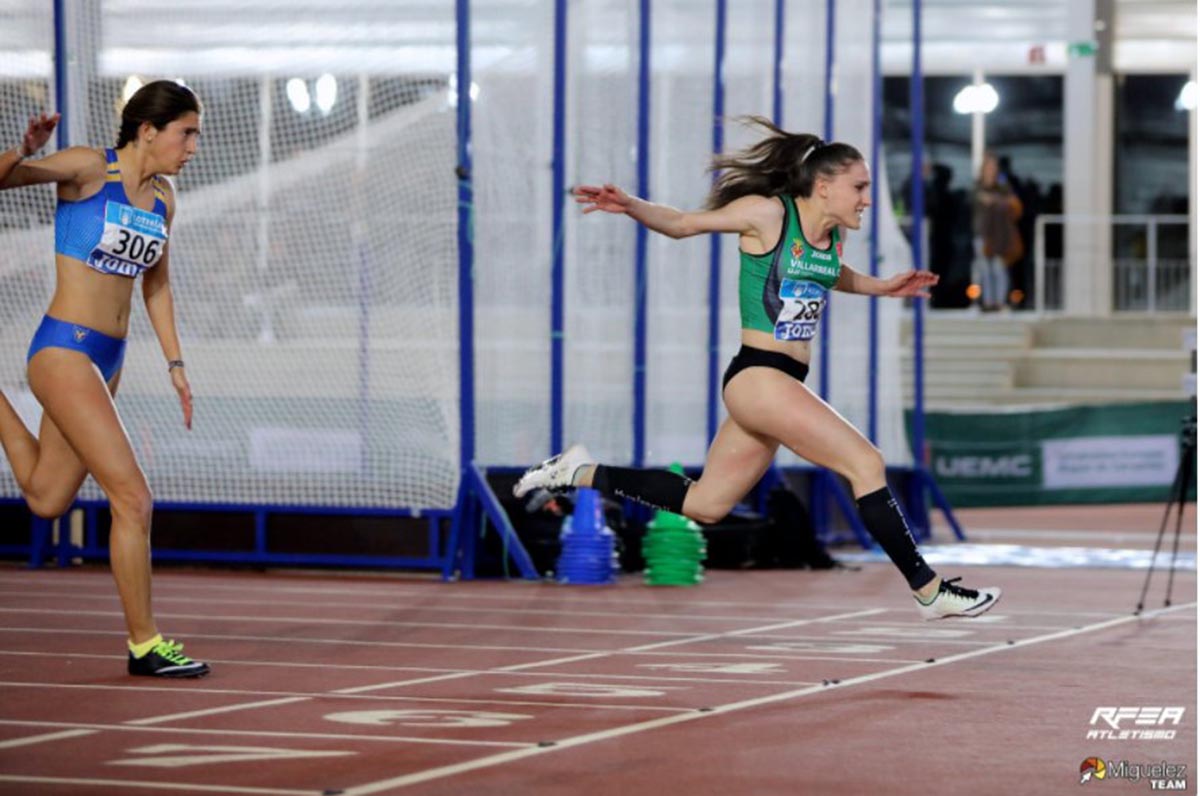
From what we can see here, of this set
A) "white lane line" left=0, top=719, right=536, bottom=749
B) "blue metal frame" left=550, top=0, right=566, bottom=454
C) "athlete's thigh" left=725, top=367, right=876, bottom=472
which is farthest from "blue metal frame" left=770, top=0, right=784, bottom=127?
"white lane line" left=0, top=719, right=536, bottom=749

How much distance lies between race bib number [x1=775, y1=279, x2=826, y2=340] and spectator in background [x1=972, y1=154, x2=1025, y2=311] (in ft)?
73.5

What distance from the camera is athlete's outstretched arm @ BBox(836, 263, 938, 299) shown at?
346 inches

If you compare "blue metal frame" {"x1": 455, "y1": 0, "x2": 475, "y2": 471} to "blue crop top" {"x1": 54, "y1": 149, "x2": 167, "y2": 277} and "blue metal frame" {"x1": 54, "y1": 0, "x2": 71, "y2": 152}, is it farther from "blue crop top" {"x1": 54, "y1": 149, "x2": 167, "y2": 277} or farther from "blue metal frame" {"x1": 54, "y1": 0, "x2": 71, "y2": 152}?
"blue crop top" {"x1": 54, "y1": 149, "x2": 167, "y2": 277}

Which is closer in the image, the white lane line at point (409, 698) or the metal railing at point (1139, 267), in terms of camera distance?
the white lane line at point (409, 698)

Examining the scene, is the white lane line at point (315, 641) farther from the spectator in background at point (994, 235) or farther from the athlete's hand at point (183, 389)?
the spectator in background at point (994, 235)

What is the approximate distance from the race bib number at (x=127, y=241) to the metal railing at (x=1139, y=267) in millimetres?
23958

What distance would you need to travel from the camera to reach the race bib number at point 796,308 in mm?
8398

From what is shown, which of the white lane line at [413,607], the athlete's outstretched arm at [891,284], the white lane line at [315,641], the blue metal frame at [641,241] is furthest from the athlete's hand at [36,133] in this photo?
the blue metal frame at [641,241]

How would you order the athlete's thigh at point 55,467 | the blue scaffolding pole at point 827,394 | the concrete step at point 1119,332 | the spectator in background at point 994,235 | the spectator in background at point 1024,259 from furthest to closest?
the spectator in background at point 1024,259 → the spectator in background at point 994,235 → the concrete step at point 1119,332 → the blue scaffolding pole at point 827,394 → the athlete's thigh at point 55,467

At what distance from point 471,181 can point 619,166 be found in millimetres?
1937

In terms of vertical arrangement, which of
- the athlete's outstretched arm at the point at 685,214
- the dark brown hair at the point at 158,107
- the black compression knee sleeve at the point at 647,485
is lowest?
the black compression knee sleeve at the point at 647,485

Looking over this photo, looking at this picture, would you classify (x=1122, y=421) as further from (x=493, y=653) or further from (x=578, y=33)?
(x=493, y=653)

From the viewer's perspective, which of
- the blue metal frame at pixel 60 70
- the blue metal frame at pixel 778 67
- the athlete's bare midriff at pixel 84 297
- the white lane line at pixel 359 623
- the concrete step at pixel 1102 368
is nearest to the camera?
the athlete's bare midriff at pixel 84 297

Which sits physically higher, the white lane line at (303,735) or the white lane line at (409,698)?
the white lane line at (303,735)
